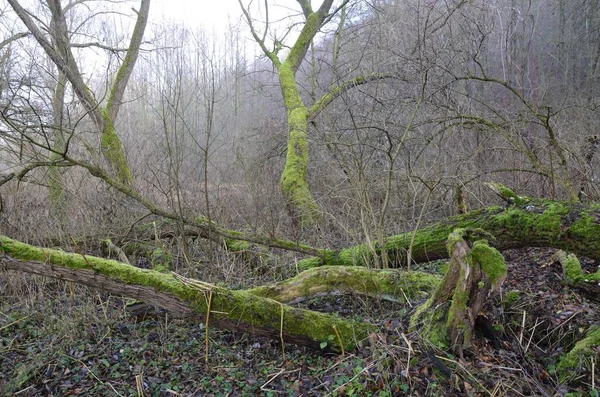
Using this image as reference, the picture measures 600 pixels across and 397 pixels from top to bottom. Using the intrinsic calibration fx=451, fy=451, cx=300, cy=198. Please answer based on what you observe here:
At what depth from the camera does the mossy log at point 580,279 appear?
399 centimetres

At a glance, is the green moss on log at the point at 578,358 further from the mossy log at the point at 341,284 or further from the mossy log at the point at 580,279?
the mossy log at the point at 341,284

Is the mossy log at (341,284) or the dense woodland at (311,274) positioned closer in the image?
the dense woodland at (311,274)

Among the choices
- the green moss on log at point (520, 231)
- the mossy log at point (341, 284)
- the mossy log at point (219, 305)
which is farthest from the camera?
the mossy log at point (341, 284)

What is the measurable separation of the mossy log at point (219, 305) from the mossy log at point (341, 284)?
0.42m

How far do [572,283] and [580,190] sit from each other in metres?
2.35

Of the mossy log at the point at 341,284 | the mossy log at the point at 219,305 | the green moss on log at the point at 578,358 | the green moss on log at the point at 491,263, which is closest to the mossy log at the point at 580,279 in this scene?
the green moss on log at the point at 578,358

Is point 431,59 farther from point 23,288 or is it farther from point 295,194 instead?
point 23,288

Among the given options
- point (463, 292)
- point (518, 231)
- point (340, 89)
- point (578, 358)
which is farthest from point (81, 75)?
point (578, 358)

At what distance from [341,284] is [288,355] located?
944 millimetres

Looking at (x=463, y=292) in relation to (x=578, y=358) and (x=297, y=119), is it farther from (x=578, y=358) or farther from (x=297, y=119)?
(x=297, y=119)

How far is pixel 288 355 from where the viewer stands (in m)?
4.00

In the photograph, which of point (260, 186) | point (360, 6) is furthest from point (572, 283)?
point (360, 6)

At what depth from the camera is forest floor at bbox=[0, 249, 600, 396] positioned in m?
2.99

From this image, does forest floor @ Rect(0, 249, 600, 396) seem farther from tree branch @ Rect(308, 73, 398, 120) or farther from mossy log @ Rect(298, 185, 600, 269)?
tree branch @ Rect(308, 73, 398, 120)
